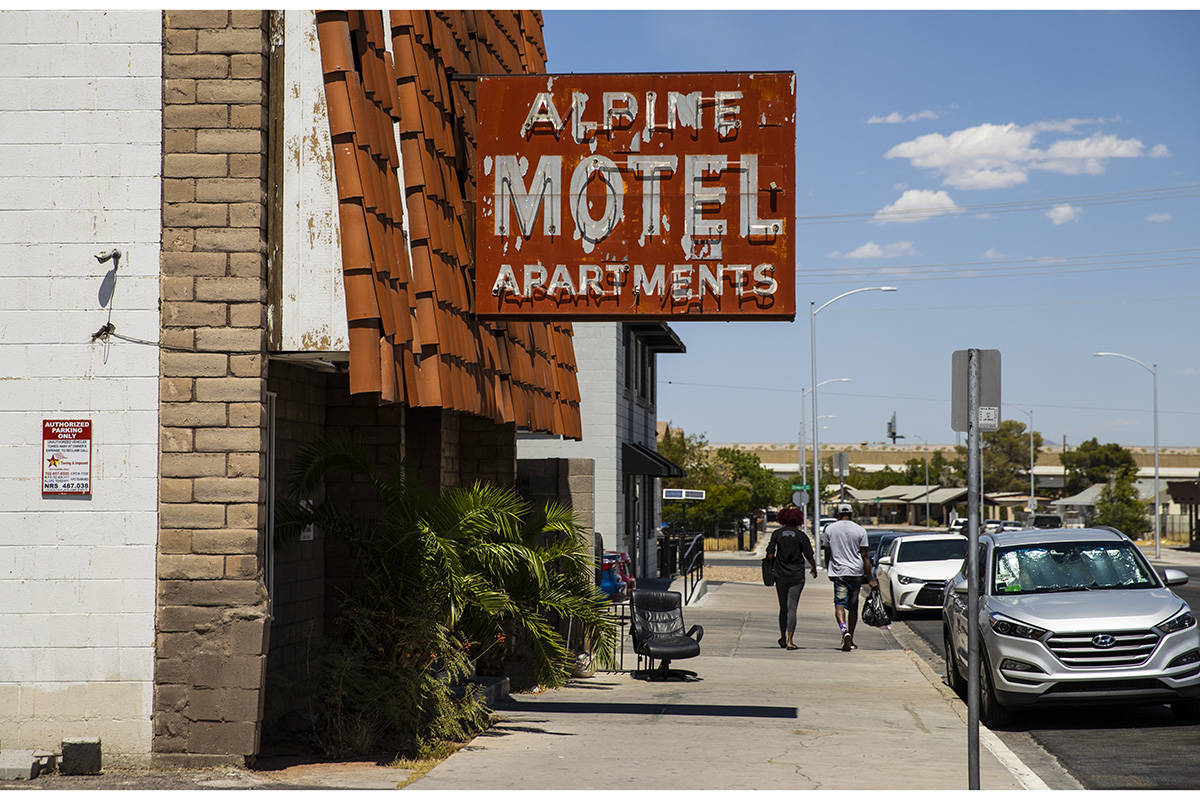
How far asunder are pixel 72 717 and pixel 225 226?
3.40m

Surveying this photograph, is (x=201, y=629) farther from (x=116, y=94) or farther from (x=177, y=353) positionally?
(x=116, y=94)

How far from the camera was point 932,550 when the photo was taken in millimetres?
24609

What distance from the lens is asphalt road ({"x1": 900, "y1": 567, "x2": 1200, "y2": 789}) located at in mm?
8984

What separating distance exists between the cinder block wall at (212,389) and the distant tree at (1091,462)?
333ft

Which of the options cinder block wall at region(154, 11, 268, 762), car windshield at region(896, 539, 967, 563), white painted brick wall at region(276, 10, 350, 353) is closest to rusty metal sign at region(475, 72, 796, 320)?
white painted brick wall at region(276, 10, 350, 353)

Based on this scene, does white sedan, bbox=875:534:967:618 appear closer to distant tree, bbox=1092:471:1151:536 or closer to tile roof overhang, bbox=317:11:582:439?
tile roof overhang, bbox=317:11:582:439

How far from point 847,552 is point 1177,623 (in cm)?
692

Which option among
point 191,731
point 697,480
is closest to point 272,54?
point 191,731

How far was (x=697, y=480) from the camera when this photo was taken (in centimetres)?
5728

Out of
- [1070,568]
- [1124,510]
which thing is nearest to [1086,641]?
[1070,568]

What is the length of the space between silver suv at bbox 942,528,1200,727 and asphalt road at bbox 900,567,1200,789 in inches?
10.8

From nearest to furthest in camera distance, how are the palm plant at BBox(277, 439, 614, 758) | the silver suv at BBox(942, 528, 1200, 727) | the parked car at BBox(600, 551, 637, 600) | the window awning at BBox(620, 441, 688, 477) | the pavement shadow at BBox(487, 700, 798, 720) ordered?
the palm plant at BBox(277, 439, 614, 758), the silver suv at BBox(942, 528, 1200, 727), the pavement shadow at BBox(487, 700, 798, 720), the parked car at BBox(600, 551, 637, 600), the window awning at BBox(620, 441, 688, 477)

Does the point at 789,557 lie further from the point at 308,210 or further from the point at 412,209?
the point at 308,210

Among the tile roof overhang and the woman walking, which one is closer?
the tile roof overhang
